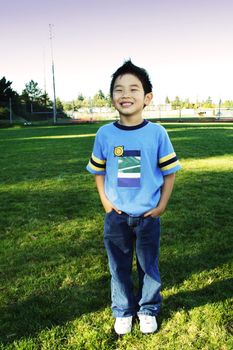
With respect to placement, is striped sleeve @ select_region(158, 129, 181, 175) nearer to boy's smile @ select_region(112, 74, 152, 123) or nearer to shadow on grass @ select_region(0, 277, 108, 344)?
boy's smile @ select_region(112, 74, 152, 123)

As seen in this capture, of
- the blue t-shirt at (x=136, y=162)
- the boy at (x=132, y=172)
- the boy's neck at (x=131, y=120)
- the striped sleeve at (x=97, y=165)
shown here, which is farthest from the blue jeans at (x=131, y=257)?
the boy's neck at (x=131, y=120)

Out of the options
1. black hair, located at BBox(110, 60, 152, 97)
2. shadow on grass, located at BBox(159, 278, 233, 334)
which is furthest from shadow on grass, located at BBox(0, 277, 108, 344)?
black hair, located at BBox(110, 60, 152, 97)

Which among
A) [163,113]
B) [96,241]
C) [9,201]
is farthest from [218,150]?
[163,113]

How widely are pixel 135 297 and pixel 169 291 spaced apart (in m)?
0.40

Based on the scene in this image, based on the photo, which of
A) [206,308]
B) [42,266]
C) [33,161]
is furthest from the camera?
[33,161]

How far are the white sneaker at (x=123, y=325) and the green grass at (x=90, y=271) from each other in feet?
0.17

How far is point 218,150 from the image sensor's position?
1327 cm

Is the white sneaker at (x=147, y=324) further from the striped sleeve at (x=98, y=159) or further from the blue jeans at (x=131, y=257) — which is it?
the striped sleeve at (x=98, y=159)

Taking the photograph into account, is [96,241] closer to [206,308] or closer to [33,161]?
[206,308]

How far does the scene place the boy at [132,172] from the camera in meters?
2.56

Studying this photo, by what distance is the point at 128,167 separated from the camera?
2598 millimetres

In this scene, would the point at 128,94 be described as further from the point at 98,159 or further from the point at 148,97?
the point at 98,159

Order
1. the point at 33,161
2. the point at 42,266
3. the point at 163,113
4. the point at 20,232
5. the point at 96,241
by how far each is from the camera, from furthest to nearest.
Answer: the point at 163,113 → the point at 33,161 → the point at 20,232 → the point at 96,241 → the point at 42,266

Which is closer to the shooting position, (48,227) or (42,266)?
(42,266)
